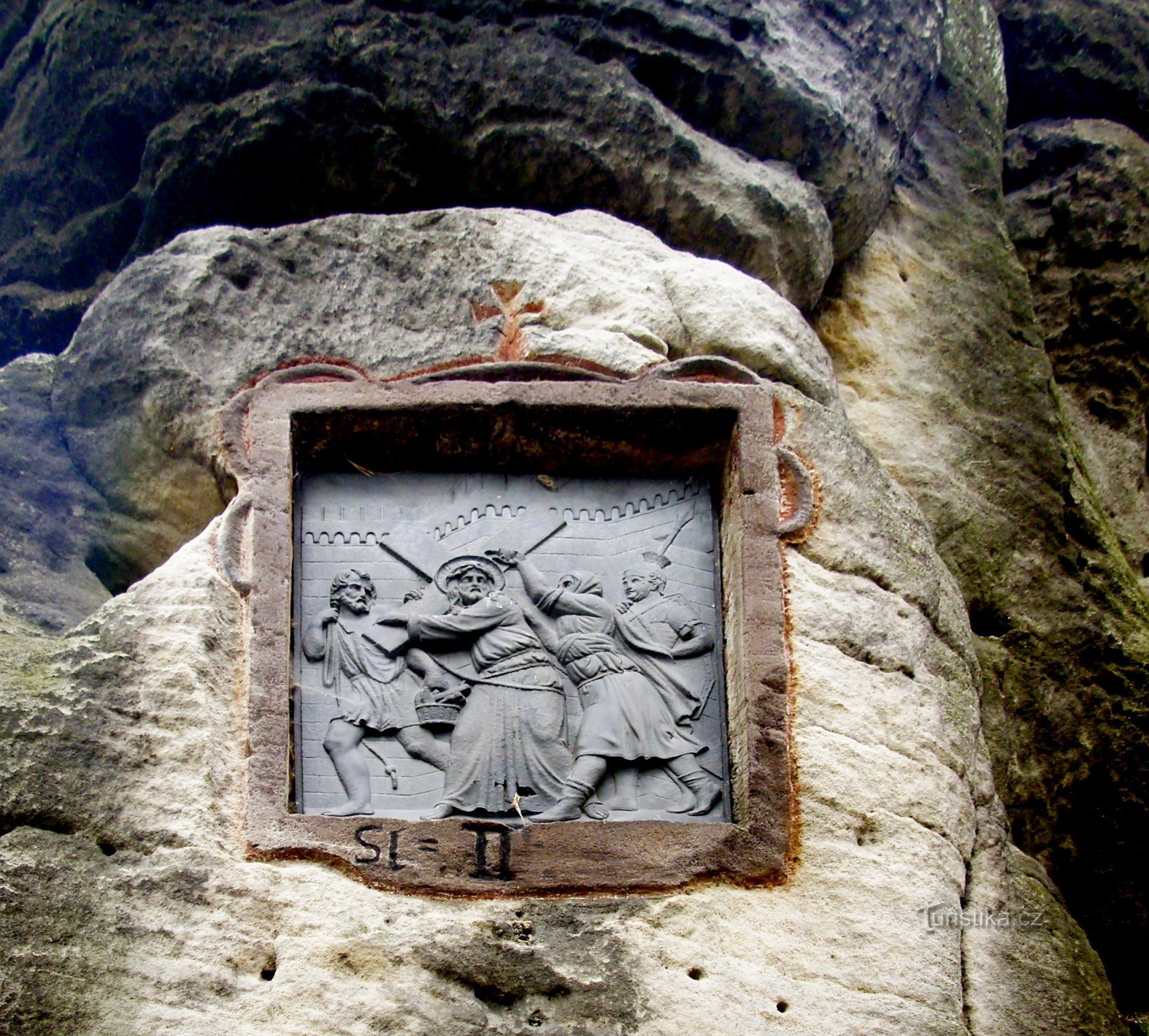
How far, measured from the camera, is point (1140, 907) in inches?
311

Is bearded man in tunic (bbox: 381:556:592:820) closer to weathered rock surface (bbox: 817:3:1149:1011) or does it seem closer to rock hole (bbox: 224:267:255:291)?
rock hole (bbox: 224:267:255:291)

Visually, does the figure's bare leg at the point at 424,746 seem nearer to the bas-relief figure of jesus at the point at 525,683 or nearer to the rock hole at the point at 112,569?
the bas-relief figure of jesus at the point at 525,683

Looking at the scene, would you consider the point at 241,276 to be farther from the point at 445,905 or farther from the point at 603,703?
the point at 445,905

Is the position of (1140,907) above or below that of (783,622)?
below

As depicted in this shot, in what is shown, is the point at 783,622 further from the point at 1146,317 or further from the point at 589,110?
the point at 1146,317

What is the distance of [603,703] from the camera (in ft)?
22.8

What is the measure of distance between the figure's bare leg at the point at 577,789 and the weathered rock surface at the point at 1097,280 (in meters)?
3.58

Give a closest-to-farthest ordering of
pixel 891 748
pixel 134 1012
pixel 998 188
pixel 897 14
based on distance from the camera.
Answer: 1. pixel 134 1012
2. pixel 891 748
3. pixel 897 14
4. pixel 998 188

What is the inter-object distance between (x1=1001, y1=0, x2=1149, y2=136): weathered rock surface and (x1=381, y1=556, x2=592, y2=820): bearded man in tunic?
512cm

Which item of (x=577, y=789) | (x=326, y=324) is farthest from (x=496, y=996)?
(x=326, y=324)

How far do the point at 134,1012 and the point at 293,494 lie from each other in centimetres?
210

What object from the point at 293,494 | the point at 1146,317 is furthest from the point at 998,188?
the point at 293,494

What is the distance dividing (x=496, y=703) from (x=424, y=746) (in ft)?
0.97

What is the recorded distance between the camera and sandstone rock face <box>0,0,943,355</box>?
8.46 metres
